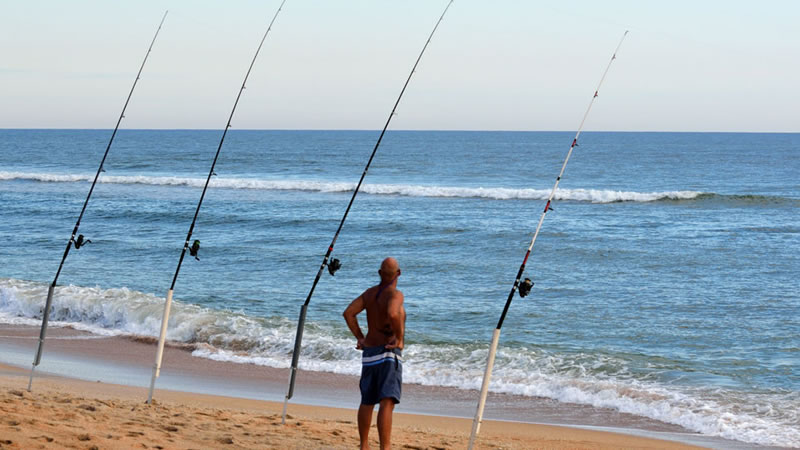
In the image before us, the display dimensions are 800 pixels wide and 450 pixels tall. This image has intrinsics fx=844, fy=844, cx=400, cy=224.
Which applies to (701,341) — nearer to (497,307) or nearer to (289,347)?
(497,307)

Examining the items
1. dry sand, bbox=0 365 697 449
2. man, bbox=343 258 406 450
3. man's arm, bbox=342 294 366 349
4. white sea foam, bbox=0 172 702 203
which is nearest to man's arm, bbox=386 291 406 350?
man, bbox=343 258 406 450

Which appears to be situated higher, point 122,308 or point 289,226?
point 289,226

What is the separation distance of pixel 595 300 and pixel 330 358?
16.5ft

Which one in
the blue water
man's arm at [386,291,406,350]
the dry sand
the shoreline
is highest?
the blue water

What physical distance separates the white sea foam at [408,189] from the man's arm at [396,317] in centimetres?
2669

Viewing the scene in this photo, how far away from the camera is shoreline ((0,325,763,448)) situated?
8.08m

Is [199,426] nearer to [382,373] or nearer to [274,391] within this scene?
[382,373]

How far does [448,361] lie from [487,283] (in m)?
4.91

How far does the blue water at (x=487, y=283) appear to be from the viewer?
9781 millimetres

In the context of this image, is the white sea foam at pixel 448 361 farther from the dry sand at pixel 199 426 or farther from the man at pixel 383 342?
the man at pixel 383 342

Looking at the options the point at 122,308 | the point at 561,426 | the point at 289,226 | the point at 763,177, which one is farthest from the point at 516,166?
the point at 561,426

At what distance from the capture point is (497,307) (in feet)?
43.3

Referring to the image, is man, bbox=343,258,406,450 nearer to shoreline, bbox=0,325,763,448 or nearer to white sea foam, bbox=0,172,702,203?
shoreline, bbox=0,325,763,448

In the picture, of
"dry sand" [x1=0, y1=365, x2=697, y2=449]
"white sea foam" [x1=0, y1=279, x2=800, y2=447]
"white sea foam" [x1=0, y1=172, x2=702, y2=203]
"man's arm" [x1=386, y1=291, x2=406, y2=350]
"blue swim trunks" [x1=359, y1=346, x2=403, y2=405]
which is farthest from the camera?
"white sea foam" [x1=0, y1=172, x2=702, y2=203]
